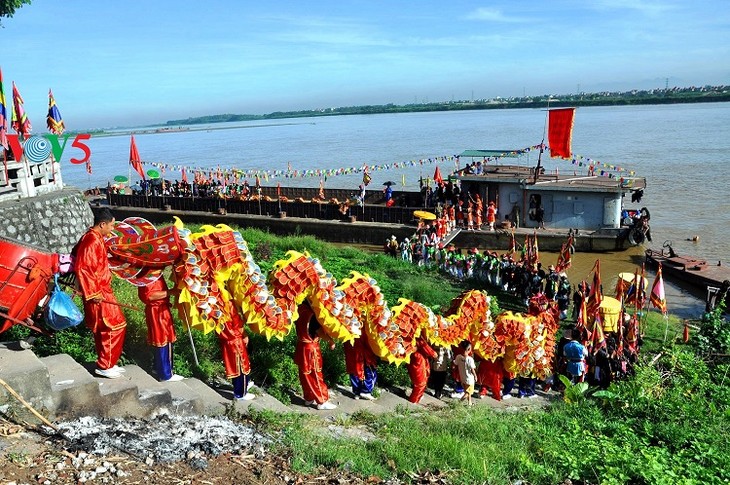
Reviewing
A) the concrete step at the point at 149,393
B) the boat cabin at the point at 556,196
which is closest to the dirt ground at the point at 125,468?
the concrete step at the point at 149,393

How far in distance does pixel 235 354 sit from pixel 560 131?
1677cm

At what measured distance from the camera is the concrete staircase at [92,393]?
534cm

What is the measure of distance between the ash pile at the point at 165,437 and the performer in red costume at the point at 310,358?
58.7 inches

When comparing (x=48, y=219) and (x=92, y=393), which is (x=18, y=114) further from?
(x=92, y=393)

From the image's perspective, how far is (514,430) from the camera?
722 cm

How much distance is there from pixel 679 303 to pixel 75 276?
1615 cm

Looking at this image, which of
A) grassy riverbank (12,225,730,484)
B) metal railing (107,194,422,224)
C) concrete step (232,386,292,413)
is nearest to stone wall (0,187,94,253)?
grassy riverbank (12,225,730,484)

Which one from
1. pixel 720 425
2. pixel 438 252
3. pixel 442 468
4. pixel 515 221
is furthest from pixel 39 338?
pixel 515 221

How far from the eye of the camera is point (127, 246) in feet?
21.2

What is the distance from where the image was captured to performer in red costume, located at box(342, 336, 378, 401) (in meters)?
8.25

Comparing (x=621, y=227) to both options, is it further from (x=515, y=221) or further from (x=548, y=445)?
(x=548, y=445)

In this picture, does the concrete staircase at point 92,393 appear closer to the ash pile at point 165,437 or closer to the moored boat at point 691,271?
the ash pile at point 165,437

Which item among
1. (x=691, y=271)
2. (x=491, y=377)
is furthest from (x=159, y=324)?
(x=691, y=271)

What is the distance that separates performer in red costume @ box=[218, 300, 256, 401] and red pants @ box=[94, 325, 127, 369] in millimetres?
1146
